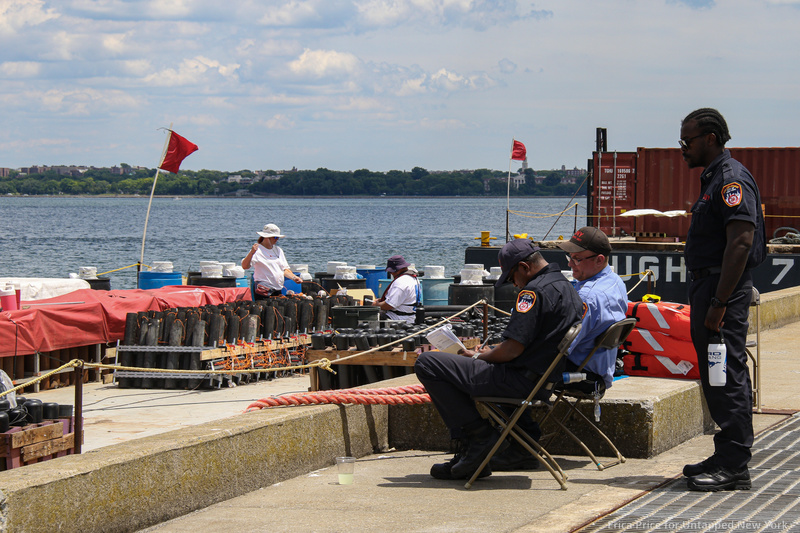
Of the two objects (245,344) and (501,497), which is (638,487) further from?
(245,344)

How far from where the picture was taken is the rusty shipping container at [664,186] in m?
26.2

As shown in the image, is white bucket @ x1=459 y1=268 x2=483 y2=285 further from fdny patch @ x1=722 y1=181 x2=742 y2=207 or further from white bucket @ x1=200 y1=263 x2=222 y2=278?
fdny patch @ x1=722 y1=181 x2=742 y2=207

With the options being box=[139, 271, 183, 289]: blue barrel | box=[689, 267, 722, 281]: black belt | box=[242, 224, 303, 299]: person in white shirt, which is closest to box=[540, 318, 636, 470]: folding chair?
box=[689, 267, 722, 281]: black belt

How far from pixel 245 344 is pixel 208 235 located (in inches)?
3537

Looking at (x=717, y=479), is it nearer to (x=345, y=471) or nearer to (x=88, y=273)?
(x=345, y=471)

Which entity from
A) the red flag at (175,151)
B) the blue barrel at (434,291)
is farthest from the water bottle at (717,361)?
the red flag at (175,151)

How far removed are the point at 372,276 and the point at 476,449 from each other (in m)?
15.9

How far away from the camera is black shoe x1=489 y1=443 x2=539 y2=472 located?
5695 mm

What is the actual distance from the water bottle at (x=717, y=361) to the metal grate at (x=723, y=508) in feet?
1.96

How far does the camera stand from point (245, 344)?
1239 cm

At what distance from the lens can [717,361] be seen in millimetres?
5113

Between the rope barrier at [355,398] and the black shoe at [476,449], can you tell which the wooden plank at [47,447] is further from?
the black shoe at [476,449]

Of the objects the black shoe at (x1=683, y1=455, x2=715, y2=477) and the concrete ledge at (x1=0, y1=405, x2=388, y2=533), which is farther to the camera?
the black shoe at (x1=683, y1=455, x2=715, y2=477)

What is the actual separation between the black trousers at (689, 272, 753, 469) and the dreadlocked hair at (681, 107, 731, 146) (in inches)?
30.7
